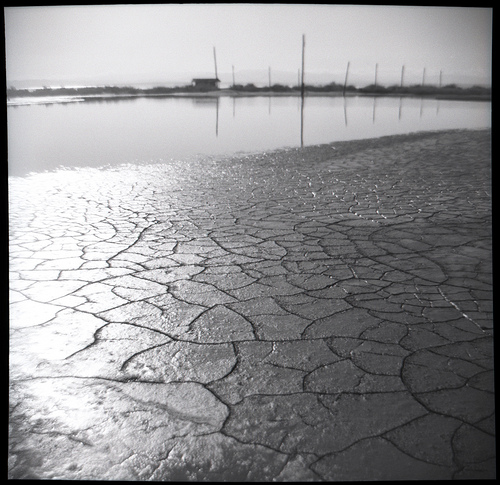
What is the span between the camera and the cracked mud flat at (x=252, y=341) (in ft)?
5.98

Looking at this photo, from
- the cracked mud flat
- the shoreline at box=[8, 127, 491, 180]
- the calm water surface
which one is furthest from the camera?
the calm water surface

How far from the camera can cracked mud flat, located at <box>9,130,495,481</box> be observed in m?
1.82

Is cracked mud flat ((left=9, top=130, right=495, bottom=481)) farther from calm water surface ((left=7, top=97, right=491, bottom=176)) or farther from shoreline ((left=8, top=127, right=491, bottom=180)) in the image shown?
calm water surface ((left=7, top=97, right=491, bottom=176))

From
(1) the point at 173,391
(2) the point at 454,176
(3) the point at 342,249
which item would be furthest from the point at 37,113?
(1) the point at 173,391

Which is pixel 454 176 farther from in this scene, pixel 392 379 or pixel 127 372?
pixel 127 372

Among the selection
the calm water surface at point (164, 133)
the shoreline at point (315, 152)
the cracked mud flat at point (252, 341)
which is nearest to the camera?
the cracked mud flat at point (252, 341)

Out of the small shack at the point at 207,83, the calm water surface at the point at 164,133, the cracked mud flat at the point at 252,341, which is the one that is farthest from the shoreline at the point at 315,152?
the small shack at the point at 207,83

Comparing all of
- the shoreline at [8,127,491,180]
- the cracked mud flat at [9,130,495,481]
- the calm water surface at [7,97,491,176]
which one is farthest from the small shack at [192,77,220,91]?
the cracked mud flat at [9,130,495,481]

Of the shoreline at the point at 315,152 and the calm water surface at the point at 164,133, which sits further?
the calm water surface at the point at 164,133

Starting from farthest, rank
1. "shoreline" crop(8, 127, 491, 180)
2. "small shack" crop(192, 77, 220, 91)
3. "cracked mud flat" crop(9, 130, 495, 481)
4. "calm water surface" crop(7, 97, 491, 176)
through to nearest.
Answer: "small shack" crop(192, 77, 220, 91) < "calm water surface" crop(7, 97, 491, 176) < "shoreline" crop(8, 127, 491, 180) < "cracked mud flat" crop(9, 130, 495, 481)

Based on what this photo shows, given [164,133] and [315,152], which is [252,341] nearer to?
[315,152]

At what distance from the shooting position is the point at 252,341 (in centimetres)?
265

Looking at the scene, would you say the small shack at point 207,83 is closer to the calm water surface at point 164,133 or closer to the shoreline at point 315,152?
the calm water surface at point 164,133

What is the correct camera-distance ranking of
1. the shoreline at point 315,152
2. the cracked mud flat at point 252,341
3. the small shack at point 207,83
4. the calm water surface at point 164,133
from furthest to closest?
the small shack at point 207,83 → the calm water surface at point 164,133 → the shoreline at point 315,152 → the cracked mud flat at point 252,341
